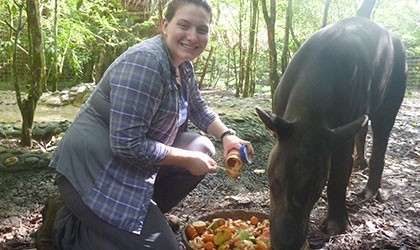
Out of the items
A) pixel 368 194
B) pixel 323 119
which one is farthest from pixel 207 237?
pixel 368 194

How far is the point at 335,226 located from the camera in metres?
3.00

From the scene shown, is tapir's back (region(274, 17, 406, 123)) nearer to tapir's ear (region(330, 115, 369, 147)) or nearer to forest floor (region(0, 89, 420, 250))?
tapir's ear (region(330, 115, 369, 147))

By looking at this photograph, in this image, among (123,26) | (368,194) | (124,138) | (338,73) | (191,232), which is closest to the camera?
(124,138)

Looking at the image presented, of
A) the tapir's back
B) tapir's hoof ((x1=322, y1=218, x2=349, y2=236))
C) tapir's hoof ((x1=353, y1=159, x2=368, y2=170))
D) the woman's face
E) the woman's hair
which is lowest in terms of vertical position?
tapir's hoof ((x1=353, y1=159, x2=368, y2=170))

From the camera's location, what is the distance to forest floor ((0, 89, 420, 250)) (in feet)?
9.39

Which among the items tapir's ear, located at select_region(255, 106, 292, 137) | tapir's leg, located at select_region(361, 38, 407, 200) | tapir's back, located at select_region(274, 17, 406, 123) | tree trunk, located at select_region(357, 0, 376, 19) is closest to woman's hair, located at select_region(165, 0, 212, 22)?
tapir's ear, located at select_region(255, 106, 292, 137)

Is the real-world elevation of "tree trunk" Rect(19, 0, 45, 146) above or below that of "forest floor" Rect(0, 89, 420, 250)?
above

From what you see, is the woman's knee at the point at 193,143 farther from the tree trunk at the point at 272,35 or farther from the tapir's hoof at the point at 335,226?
the tree trunk at the point at 272,35

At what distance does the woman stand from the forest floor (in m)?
0.83

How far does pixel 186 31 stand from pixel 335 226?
1810 mm

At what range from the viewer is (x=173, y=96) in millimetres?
2164

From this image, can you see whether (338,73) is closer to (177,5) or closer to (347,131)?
(347,131)

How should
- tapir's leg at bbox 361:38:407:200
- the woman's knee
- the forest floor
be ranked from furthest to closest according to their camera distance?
tapir's leg at bbox 361:38:407:200, the forest floor, the woman's knee

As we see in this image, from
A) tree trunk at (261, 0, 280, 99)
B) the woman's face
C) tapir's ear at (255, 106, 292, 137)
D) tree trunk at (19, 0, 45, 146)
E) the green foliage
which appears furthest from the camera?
the green foliage
